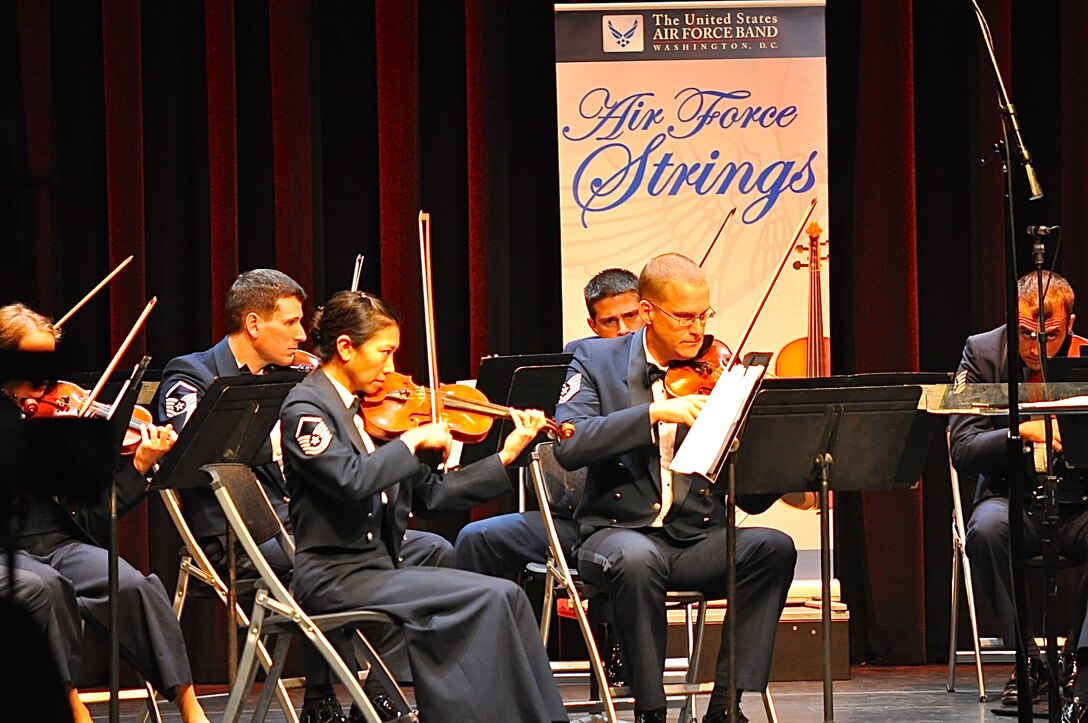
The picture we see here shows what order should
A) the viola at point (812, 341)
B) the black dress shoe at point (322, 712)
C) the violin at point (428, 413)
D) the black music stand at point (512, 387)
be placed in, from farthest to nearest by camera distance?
the viola at point (812, 341) → the black dress shoe at point (322, 712) → the black music stand at point (512, 387) → the violin at point (428, 413)

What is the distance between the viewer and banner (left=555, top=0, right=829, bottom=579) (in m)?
5.06

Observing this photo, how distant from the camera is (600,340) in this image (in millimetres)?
3959

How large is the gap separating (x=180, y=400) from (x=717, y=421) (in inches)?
70.0

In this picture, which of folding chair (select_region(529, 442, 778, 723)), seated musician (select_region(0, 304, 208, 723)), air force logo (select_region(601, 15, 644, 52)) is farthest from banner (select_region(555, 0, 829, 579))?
seated musician (select_region(0, 304, 208, 723))

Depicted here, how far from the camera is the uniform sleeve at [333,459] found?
3254mm

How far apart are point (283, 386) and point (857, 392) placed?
1336mm

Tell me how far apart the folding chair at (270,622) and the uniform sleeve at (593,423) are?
0.65 meters

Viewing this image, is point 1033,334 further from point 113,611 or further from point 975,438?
point 113,611

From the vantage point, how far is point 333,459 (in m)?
3.26

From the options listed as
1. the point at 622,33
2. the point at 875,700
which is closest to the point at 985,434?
the point at 875,700

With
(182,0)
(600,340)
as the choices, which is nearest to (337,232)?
(182,0)

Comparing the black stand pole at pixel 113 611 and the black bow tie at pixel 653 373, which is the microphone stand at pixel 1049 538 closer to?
the black bow tie at pixel 653 373

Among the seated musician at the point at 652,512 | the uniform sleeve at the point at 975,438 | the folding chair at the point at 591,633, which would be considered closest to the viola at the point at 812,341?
the uniform sleeve at the point at 975,438

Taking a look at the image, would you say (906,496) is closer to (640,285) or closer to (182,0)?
(640,285)
